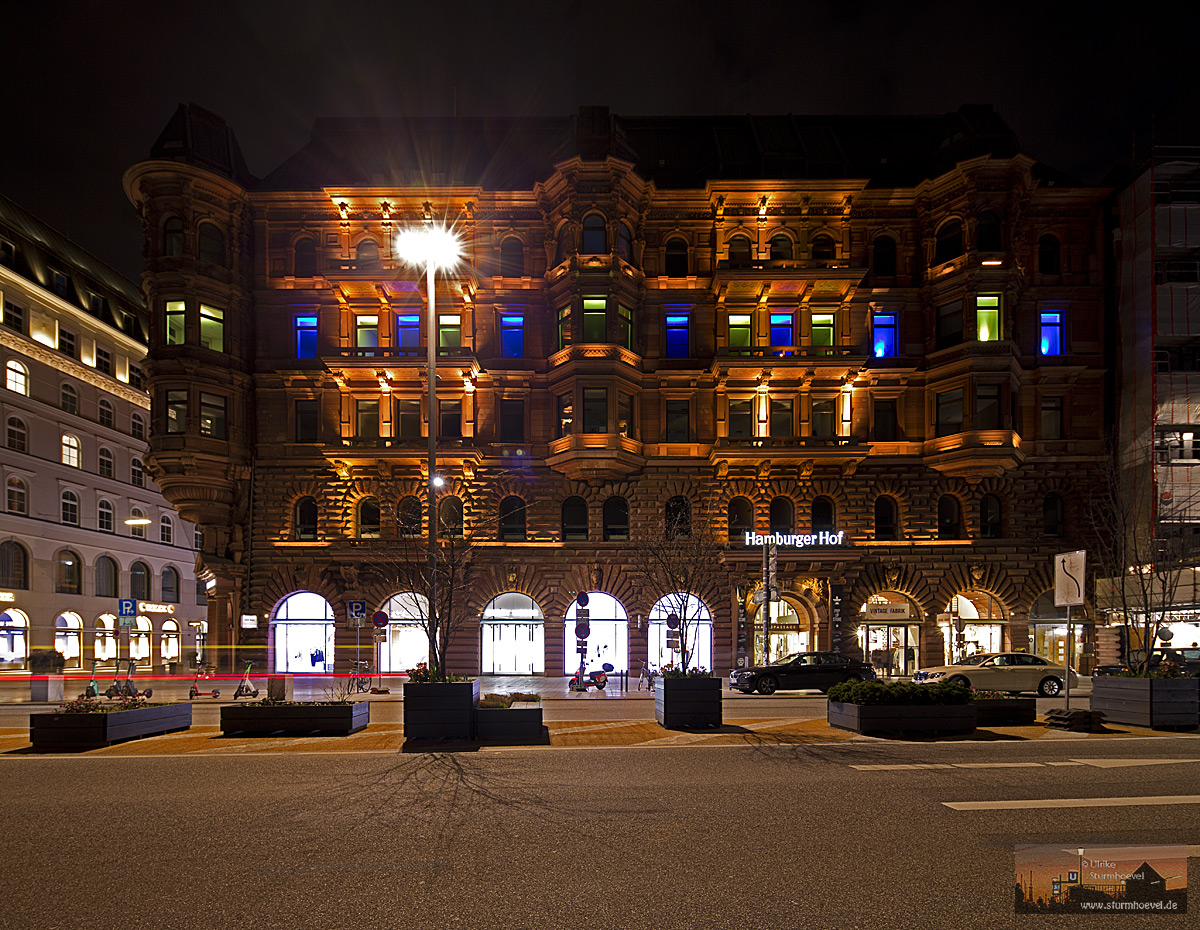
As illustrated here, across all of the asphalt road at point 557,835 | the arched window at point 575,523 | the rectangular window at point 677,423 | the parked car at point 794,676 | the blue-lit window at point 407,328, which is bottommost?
the parked car at point 794,676

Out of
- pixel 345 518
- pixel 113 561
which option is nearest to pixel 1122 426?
pixel 345 518

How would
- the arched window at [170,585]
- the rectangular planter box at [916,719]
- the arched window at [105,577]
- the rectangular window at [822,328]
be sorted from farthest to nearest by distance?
the arched window at [170,585], the arched window at [105,577], the rectangular window at [822,328], the rectangular planter box at [916,719]

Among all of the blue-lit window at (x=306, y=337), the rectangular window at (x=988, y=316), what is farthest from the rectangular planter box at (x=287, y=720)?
the rectangular window at (x=988, y=316)

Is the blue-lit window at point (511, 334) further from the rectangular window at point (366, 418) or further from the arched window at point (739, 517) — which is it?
the arched window at point (739, 517)

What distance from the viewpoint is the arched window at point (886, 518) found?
3747 cm

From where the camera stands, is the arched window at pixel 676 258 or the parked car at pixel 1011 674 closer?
the parked car at pixel 1011 674

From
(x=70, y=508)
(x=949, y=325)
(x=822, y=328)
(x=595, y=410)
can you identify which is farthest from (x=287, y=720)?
(x=70, y=508)

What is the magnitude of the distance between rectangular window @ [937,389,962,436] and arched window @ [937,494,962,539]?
3323 mm

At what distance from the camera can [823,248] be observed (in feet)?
127

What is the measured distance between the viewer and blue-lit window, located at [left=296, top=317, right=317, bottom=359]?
126ft

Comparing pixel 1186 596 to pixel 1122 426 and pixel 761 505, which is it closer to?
pixel 1122 426

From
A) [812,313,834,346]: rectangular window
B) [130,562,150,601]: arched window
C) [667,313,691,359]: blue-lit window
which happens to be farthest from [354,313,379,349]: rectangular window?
[130,562,150,601]: arched window

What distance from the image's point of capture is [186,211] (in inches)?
1416

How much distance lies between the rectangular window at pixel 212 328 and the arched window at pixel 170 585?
31169 millimetres
